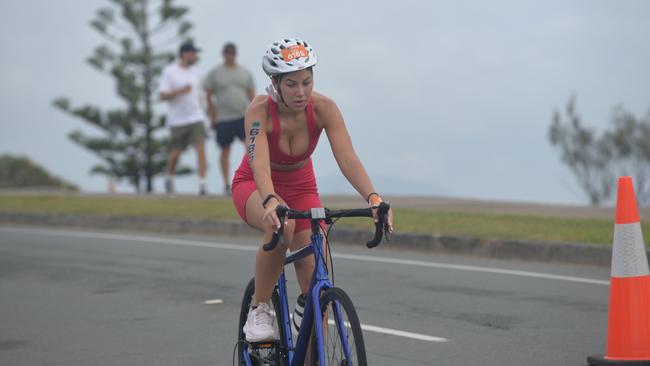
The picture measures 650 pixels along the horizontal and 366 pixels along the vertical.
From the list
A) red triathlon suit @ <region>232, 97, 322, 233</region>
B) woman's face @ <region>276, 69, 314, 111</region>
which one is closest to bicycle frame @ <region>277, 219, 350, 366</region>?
red triathlon suit @ <region>232, 97, 322, 233</region>

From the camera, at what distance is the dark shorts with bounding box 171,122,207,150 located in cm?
1888

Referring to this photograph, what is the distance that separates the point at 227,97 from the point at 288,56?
12.3 m

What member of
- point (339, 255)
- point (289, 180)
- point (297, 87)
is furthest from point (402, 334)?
point (339, 255)

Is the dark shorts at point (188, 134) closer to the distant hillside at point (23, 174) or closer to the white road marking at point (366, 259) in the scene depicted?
the white road marking at point (366, 259)

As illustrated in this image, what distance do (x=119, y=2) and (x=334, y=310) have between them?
40.6 m

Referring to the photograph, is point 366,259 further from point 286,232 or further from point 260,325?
point 286,232

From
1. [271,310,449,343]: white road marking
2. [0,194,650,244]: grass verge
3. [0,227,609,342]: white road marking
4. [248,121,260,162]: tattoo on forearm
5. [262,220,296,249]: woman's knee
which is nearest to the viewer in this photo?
[262,220,296,249]: woman's knee

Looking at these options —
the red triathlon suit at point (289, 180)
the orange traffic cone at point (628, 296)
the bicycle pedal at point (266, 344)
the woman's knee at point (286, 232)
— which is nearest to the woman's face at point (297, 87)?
the red triathlon suit at point (289, 180)

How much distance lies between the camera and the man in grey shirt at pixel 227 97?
58.0 ft

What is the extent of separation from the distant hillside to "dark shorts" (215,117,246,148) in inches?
793

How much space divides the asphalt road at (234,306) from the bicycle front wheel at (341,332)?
1.92 meters

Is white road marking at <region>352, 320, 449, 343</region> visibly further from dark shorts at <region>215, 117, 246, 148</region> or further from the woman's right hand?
dark shorts at <region>215, 117, 246, 148</region>

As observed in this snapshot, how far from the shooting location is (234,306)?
9.13m

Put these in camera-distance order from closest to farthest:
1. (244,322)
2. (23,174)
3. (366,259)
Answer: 1. (244,322)
2. (366,259)
3. (23,174)
